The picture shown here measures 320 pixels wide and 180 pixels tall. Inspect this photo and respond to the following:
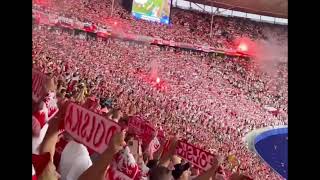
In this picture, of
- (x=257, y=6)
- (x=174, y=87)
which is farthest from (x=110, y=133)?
(x=257, y=6)

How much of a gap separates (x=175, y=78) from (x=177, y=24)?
0.25 metres

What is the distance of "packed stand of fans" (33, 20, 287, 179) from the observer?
2.36m

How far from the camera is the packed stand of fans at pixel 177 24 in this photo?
2.38 metres

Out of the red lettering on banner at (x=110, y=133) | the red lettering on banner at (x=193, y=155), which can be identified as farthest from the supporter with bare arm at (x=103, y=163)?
the red lettering on banner at (x=193, y=155)

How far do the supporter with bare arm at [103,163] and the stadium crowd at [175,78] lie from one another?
14cm

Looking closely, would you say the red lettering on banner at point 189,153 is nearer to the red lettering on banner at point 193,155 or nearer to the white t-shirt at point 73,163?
the red lettering on banner at point 193,155

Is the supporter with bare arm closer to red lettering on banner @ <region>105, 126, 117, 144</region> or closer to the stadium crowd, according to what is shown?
red lettering on banner @ <region>105, 126, 117, 144</region>

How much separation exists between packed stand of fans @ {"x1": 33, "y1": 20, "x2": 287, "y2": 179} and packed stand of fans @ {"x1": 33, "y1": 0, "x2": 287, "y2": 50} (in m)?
0.07

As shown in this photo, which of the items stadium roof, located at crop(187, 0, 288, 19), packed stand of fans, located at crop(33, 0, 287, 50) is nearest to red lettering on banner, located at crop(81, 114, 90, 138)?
packed stand of fans, located at crop(33, 0, 287, 50)

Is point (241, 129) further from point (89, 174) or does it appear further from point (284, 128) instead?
point (89, 174)

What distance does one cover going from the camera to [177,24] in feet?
8.75

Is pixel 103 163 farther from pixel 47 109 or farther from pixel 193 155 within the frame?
pixel 193 155
